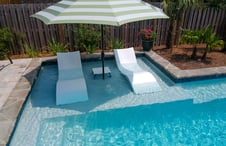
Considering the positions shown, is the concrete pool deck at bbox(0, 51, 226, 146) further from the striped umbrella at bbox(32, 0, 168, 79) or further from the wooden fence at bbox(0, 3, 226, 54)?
the striped umbrella at bbox(32, 0, 168, 79)

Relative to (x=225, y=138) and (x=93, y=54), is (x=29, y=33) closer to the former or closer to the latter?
(x=93, y=54)

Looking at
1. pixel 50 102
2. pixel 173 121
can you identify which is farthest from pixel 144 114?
pixel 50 102

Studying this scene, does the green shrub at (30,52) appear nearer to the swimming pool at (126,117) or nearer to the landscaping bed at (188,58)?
the swimming pool at (126,117)

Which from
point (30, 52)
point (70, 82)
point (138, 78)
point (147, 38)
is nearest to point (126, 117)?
point (138, 78)

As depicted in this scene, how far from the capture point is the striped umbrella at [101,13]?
13.1 feet

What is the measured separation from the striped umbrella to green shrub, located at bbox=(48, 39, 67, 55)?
3.65m

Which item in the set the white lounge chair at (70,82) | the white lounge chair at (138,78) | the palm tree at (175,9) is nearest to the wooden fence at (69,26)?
the palm tree at (175,9)

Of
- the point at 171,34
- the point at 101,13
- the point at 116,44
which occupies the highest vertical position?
the point at 101,13

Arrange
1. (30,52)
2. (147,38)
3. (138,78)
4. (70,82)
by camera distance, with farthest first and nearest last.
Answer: (147,38) → (30,52) → (138,78) → (70,82)

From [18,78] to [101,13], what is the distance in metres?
3.76

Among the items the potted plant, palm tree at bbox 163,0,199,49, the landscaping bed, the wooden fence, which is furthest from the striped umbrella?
the wooden fence

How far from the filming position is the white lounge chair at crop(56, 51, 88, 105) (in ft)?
17.3

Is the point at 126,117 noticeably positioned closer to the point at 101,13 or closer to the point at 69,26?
the point at 101,13

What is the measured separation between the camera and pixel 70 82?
5.68 metres
